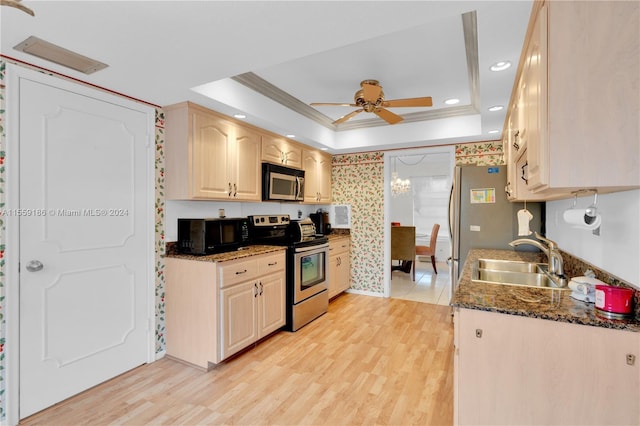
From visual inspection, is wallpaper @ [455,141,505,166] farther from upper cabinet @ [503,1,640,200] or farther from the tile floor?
upper cabinet @ [503,1,640,200]

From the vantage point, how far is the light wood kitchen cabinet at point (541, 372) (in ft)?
3.88

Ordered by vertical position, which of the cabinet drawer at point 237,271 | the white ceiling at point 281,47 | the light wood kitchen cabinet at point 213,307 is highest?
the white ceiling at point 281,47

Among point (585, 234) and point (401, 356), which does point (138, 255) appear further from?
point (585, 234)

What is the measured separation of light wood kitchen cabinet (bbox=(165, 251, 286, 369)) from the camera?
2.54m

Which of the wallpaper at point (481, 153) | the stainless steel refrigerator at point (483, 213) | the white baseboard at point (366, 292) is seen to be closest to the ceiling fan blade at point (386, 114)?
the stainless steel refrigerator at point (483, 213)

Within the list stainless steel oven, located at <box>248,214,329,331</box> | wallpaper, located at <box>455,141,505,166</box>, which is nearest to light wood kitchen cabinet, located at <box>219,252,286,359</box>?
stainless steel oven, located at <box>248,214,329,331</box>

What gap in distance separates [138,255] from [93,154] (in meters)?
0.84

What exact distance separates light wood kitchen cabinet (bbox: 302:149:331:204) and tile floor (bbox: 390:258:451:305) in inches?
71.9

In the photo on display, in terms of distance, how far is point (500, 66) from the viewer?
1.99 m

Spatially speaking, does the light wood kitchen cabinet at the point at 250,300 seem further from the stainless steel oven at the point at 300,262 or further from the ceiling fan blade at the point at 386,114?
the ceiling fan blade at the point at 386,114

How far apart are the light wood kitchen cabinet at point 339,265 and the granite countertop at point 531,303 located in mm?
2492

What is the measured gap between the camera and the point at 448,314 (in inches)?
152

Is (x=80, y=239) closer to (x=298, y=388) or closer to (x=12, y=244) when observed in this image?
(x=12, y=244)

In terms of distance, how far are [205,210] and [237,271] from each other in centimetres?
79
